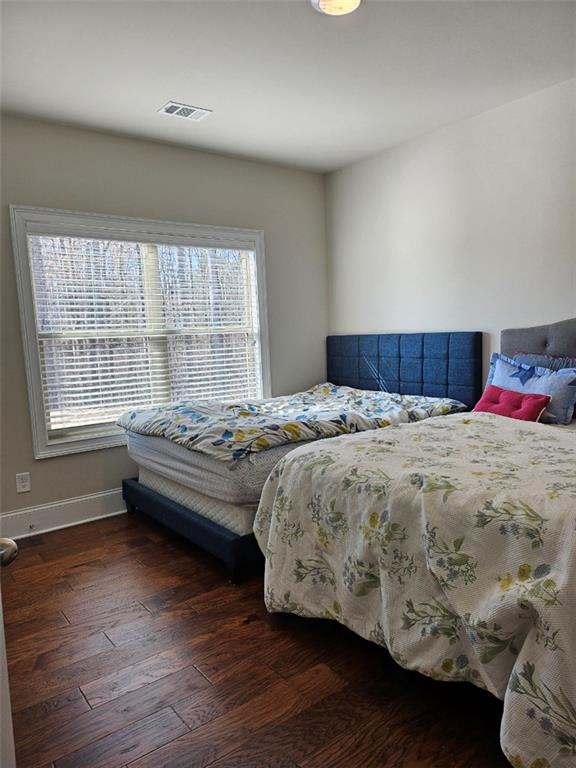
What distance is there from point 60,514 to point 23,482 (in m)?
0.33

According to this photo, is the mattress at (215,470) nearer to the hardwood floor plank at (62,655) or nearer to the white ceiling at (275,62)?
the hardwood floor plank at (62,655)

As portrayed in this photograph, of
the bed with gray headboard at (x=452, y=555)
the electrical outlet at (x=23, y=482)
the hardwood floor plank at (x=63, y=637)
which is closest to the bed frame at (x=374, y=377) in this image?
the bed with gray headboard at (x=452, y=555)

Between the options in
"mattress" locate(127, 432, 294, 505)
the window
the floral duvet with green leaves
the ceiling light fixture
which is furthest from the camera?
the window

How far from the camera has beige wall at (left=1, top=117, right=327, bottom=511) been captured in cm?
324

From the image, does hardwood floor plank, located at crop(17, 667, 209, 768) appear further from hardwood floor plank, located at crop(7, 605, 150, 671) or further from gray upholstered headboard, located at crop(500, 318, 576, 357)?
gray upholstered headboard, located at crop(500, 318, 576, 357)

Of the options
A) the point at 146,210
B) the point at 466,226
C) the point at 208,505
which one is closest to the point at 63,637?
the point at 208,505

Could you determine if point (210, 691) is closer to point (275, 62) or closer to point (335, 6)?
point (335, 6)

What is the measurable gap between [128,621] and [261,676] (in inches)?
29.3

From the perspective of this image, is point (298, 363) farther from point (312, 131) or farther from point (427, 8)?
point (427, 8)

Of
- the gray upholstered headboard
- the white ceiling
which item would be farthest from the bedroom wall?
the white ceiling

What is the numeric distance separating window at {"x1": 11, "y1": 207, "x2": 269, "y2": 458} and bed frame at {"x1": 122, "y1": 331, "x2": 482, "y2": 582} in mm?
676

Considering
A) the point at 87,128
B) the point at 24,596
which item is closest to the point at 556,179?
the point at 87,128

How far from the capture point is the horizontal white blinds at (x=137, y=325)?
11.2 feet

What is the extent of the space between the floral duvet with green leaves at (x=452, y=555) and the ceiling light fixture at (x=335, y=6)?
1837 mm
